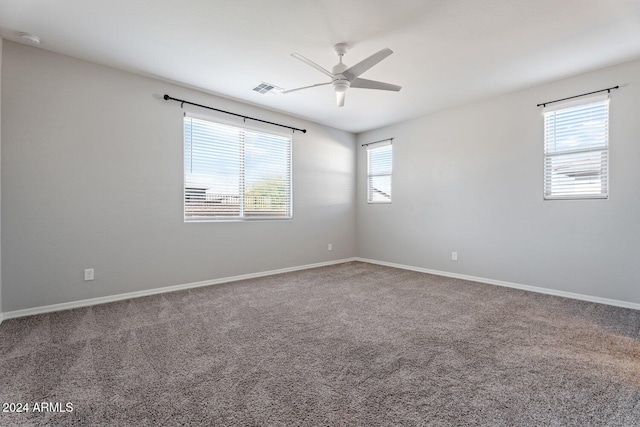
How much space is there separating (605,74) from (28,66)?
6.28m

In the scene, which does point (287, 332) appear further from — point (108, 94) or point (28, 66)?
point (28, 66)

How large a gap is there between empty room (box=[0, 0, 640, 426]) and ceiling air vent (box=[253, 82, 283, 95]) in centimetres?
3

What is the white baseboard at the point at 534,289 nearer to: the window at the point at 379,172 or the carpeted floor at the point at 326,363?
the carpeted floor at the point at 326,363

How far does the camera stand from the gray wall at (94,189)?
290cm

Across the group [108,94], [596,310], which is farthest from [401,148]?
[108,94]

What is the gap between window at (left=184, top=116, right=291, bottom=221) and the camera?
4066 millimetres

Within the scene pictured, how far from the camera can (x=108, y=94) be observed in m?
3.38

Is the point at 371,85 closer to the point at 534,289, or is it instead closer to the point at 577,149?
the point at 577,149

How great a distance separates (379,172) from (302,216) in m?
1.86

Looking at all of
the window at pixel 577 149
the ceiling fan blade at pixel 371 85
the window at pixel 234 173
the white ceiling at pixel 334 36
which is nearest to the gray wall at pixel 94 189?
the window at pixel 234 173

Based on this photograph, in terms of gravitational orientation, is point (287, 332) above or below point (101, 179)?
below

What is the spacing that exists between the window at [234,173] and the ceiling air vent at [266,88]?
29.1 inches

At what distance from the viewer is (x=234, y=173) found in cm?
447

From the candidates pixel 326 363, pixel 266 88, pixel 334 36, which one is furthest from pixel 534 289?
pixel 266 88
